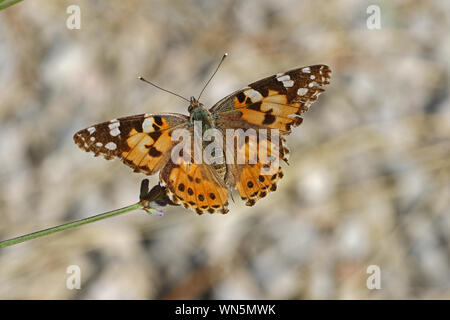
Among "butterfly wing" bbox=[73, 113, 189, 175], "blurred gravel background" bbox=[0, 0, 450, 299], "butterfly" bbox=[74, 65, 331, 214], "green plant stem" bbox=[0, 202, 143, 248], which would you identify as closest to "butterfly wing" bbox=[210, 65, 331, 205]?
"butterfly" bbox=[74, 65, 331, 214]

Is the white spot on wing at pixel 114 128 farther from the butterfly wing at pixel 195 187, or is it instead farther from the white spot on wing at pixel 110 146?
the butterfly wing at pixel 195 187

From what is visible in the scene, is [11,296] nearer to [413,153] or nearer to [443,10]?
[413,153]

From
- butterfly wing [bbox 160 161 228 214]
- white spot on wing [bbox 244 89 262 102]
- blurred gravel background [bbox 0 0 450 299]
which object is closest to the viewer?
butterfly wing [bbox 160 161 228 214]

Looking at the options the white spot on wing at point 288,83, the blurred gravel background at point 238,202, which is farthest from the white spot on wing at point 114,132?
the blurred gravel background at point 238,202

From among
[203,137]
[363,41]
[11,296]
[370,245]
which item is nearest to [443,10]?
[363,41]

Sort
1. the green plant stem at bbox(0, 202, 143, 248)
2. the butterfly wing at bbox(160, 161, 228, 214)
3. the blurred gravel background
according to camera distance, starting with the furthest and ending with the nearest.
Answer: the blurred gravel background
the butterfly wing at bbox(160, 161, 228, 214)
the green plant stem at bbox(0, 202, 143, 248)

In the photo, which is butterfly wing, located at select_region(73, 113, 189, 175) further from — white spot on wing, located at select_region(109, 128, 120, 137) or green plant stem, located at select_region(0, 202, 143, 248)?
green plant stem, located at select_region(0, 202, 143, 248)

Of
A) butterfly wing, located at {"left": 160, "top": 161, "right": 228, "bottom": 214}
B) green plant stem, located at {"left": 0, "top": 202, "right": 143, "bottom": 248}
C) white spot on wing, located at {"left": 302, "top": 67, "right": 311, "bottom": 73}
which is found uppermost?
white spot on wing, located at {"left": 302, "top": 67, "right": 311, "bottom": 73}
